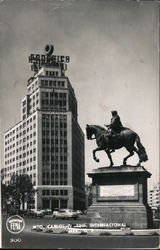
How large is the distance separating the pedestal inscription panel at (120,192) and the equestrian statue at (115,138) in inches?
29.4

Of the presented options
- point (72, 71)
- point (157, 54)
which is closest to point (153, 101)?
point (157, 54)

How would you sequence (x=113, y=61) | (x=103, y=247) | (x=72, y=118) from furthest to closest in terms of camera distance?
(x=72, y=118) < (x=113, y=61) < (x=103, y=247)

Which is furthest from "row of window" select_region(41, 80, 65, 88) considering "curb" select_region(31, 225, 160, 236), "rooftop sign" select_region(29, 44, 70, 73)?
"curb" select_region(31, 225, 160, 236)

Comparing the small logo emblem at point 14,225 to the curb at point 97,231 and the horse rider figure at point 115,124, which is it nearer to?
the curb at point 97,231

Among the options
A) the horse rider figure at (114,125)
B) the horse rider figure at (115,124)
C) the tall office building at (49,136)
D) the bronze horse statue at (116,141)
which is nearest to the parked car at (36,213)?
the tall office building at (49,136)

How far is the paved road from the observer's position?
1681 centimetres

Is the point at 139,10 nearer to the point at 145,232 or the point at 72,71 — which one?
the point at 72,71

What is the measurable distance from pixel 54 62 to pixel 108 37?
6.16 feet

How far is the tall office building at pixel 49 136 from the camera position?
61.0 ft

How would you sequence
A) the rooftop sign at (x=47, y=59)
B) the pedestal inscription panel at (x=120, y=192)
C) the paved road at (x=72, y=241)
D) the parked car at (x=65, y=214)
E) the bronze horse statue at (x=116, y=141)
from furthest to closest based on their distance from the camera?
the pedestal inscription panel at (x=120, y=192) → the bronze horse statue at (x=116, y=141) → the parked car at (x=65, y=214) → the rooftop sign at (x=47, y=59) → the paved road at (x=72, y=241)

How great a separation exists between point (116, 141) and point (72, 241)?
3.81 m

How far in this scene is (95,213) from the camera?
18734mm

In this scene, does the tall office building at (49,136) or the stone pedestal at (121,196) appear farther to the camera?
the tall office building at (49,136)

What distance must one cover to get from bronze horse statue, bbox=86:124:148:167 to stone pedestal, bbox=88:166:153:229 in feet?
1.20
